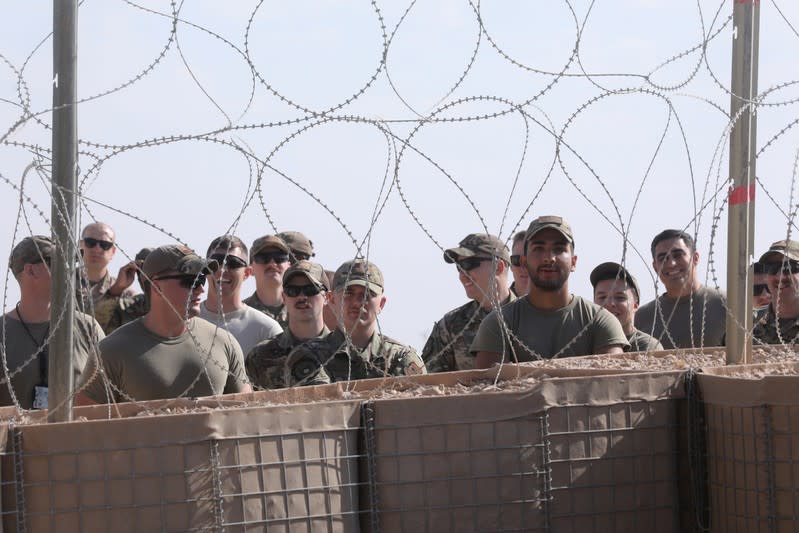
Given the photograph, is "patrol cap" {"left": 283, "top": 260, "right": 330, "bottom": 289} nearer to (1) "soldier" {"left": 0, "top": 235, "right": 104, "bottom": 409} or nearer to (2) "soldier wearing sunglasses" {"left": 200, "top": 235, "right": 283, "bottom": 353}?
(2) "soldier wearing sunglasses" {"left": 200, "top": 235, "right": 283, "bottom": 353}

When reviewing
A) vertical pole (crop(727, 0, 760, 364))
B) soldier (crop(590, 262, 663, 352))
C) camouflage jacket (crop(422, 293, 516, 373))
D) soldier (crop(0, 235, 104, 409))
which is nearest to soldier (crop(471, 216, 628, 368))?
soldier (crop(590, 262, 663, 352))

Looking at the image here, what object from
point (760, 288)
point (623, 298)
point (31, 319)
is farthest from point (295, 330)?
point (760, 288)

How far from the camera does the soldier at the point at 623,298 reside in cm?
668

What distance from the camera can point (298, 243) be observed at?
26.7ft

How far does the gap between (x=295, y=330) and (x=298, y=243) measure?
4.98ft

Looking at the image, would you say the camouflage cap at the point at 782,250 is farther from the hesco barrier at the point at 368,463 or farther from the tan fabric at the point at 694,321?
the hesco barrier at the point at 368,463

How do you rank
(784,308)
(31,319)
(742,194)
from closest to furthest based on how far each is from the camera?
(742,194), (31,319), (784,308)

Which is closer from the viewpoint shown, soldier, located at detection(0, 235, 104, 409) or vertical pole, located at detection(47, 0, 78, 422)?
vertical pole, located at detection(47, 0, 78, 422)

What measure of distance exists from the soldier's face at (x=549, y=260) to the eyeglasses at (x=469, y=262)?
38.1 inches

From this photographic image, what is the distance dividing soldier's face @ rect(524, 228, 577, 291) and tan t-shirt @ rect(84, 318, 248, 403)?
146 cm

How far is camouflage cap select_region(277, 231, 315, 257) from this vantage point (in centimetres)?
808

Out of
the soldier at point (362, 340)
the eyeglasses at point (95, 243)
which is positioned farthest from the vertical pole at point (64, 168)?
the eyeglasses at point (95, 243)

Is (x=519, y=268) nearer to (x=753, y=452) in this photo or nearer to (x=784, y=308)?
(x=784, y=308)

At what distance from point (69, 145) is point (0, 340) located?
258 centimetres
